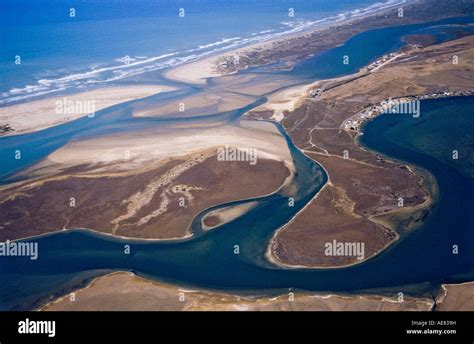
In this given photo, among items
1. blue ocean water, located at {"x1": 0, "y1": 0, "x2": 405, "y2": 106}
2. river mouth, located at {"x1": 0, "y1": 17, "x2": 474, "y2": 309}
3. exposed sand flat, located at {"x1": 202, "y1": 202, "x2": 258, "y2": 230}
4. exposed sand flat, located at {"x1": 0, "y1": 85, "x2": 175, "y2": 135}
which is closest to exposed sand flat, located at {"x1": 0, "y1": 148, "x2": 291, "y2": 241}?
exposed sand flat, located at {"x1": 202, "y1": 202, "x2": 258, "y2": 230}

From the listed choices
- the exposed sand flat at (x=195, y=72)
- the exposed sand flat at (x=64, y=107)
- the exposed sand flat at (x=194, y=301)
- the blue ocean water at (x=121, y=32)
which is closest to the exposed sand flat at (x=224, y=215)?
the exposed sand flat at (x=194, y=301)

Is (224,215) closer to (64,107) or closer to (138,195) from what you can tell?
(138,195)

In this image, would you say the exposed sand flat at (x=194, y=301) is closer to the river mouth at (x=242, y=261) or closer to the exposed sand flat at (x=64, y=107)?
the river mouth at (x=242, y=261)

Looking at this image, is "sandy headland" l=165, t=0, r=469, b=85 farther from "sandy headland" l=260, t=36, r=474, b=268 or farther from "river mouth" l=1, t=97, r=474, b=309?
"river mouth" l=1, t=97, r=474, b=309

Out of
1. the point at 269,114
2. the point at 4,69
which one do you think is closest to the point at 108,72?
the point at 4,69

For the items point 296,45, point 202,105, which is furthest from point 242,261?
point 296,45

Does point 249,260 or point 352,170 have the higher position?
point 352,170
